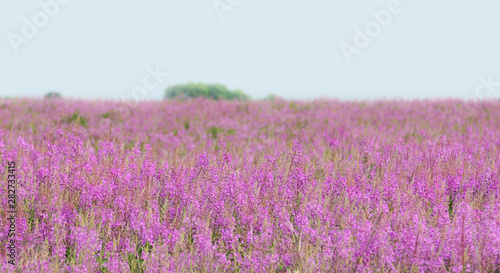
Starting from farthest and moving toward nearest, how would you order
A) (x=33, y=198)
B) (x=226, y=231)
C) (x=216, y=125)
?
(x=216, y=125)
(x=33, y=198)
(x=226, y=231)

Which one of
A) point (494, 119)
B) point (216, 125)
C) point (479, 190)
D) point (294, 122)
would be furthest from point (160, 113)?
point (479, 190)

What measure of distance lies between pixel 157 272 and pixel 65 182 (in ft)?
6.01

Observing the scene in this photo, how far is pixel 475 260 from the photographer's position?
3480mm

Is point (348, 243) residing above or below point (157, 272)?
above

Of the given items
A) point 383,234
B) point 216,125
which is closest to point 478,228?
point 383,234

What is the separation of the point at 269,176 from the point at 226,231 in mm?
1055

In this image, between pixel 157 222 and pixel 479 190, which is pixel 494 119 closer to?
pixel 479 190

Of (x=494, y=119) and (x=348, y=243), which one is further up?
(x=494, y=119)

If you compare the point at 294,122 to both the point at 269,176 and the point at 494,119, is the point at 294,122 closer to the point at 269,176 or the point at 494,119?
the point at 494,119

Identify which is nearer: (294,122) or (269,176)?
(269,176)

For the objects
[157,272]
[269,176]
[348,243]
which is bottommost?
[157,272]

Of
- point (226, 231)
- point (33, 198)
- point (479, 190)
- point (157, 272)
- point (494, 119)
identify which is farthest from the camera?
point (494, 119)

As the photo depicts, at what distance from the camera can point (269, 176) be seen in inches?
189

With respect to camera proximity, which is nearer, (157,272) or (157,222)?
(157,272)
